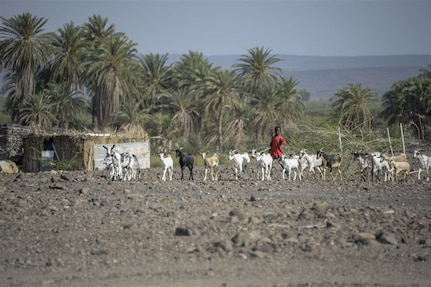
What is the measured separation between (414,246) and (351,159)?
637 inches

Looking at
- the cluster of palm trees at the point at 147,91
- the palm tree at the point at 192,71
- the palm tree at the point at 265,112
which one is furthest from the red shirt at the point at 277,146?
the palm tree at the point at 192,71

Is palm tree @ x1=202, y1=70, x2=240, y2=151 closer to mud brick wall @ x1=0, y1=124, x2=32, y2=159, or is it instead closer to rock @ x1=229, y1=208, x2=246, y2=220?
mud brick wall @ x1=0, y1=124, x2=32, y2=159

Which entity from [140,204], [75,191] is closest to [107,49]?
[75,191]

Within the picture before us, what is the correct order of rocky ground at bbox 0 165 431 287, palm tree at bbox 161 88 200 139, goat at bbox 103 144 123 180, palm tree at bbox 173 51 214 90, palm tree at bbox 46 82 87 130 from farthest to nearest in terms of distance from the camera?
palm tree at bbox 173 51 214 90 → palm tree at bbox 161 88 200 139 → palm tree at bbox 46 82 87 130 → goat at bbox 103 144 123 180 → rocky ground at bbox 0 165 431 287

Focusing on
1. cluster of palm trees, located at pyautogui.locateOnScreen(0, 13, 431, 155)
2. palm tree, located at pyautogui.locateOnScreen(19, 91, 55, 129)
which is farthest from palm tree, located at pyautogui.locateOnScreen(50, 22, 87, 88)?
palm tree, located at pyautogui.locateOnScreen(19, 91, 55, 129)

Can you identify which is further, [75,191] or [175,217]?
[75,191]

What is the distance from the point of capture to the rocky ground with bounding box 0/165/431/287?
466 inches

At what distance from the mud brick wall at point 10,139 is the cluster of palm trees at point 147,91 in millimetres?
9244

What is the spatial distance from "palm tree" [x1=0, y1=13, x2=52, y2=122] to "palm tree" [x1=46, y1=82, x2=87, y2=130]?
1978 mm

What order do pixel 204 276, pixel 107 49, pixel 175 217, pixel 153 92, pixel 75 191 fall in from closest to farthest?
pixel 204 276 → pixel 175 217 → pixel 75 191 → pixel 107 49 → pixel 153 92

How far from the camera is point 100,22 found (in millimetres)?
72188

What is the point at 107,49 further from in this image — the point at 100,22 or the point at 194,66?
the point at 194,66

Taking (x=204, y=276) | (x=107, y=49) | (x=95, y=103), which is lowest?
(x=204, y=276)

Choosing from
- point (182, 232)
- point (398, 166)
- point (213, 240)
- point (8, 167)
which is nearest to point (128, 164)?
point (398, 166)
